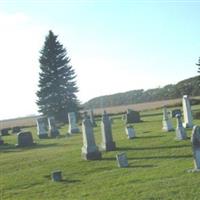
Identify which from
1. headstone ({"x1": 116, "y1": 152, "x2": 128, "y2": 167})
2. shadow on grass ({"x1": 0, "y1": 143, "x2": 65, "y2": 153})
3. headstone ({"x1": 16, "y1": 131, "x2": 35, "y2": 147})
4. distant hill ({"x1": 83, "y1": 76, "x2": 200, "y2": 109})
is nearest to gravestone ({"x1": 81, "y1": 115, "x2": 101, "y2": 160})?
headstone ({"x1": 116, "y1": 152, "x2": 128, "y2": 167})

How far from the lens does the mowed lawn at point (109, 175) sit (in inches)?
540

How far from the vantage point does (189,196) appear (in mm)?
12508

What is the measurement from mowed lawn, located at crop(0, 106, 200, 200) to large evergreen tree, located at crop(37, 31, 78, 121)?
34.1m

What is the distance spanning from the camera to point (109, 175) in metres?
16.7

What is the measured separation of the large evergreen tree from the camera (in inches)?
2314

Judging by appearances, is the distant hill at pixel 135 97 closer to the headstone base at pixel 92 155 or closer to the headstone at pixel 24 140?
the headstone at pixel 24 140

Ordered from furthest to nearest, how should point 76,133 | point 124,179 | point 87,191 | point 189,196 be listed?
point 76,133
point 124,179
point 87,191
point 189,196

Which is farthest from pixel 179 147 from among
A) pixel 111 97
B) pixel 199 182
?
pixel 111 97

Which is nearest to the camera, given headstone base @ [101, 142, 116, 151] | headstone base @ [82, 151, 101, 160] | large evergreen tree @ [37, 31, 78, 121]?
headstone base @ [82, 151, 101, 160]

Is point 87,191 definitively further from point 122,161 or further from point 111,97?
point 111,97

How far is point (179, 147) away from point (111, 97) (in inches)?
4231

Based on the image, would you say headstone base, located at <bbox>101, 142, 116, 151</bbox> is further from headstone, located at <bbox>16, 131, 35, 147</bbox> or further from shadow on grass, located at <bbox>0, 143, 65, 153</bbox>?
headstone, located at <bbox>16, 131, 35, 147</bbox>

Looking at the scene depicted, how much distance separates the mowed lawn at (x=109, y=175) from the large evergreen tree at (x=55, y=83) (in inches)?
1344

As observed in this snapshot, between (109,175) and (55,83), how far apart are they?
43988 millimetres
